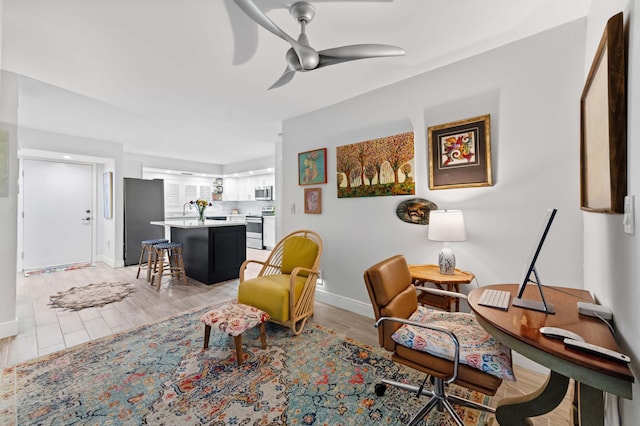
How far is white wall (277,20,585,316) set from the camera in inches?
71.5

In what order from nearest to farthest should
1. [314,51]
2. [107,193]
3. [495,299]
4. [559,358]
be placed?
[559,358] < [495,299] < [314,51] < [107,193]

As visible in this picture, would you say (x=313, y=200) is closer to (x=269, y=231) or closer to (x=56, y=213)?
(x=269, y=231)

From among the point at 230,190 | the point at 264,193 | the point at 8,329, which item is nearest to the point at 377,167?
the point at 8,329

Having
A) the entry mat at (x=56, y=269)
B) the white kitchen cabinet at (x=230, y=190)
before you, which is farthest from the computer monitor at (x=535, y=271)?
the white kitchen cabinet at (x=230, y=190)

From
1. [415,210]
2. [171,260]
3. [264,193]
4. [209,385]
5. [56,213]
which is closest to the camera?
[209,385]

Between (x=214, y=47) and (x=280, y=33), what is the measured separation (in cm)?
85

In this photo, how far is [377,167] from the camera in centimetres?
279

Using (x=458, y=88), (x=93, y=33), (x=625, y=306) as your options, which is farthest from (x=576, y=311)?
(x=93, y=33)

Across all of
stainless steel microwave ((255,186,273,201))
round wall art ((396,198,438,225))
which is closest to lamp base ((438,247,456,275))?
round wall art ((396,198,438,225))

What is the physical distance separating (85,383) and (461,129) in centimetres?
344

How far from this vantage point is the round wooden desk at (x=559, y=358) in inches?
30.5

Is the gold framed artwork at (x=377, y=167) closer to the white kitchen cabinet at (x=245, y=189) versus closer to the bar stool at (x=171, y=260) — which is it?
the bar stool at (x=171, y=260)

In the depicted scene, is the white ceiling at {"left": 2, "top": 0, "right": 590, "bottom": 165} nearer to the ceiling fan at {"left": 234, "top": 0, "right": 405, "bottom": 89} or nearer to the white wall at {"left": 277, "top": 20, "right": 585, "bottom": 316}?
the ceiling fan at {"left": 234, "top": 0, "right": 405, "bottom": 89}

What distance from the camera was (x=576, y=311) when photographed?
46.8 inches
